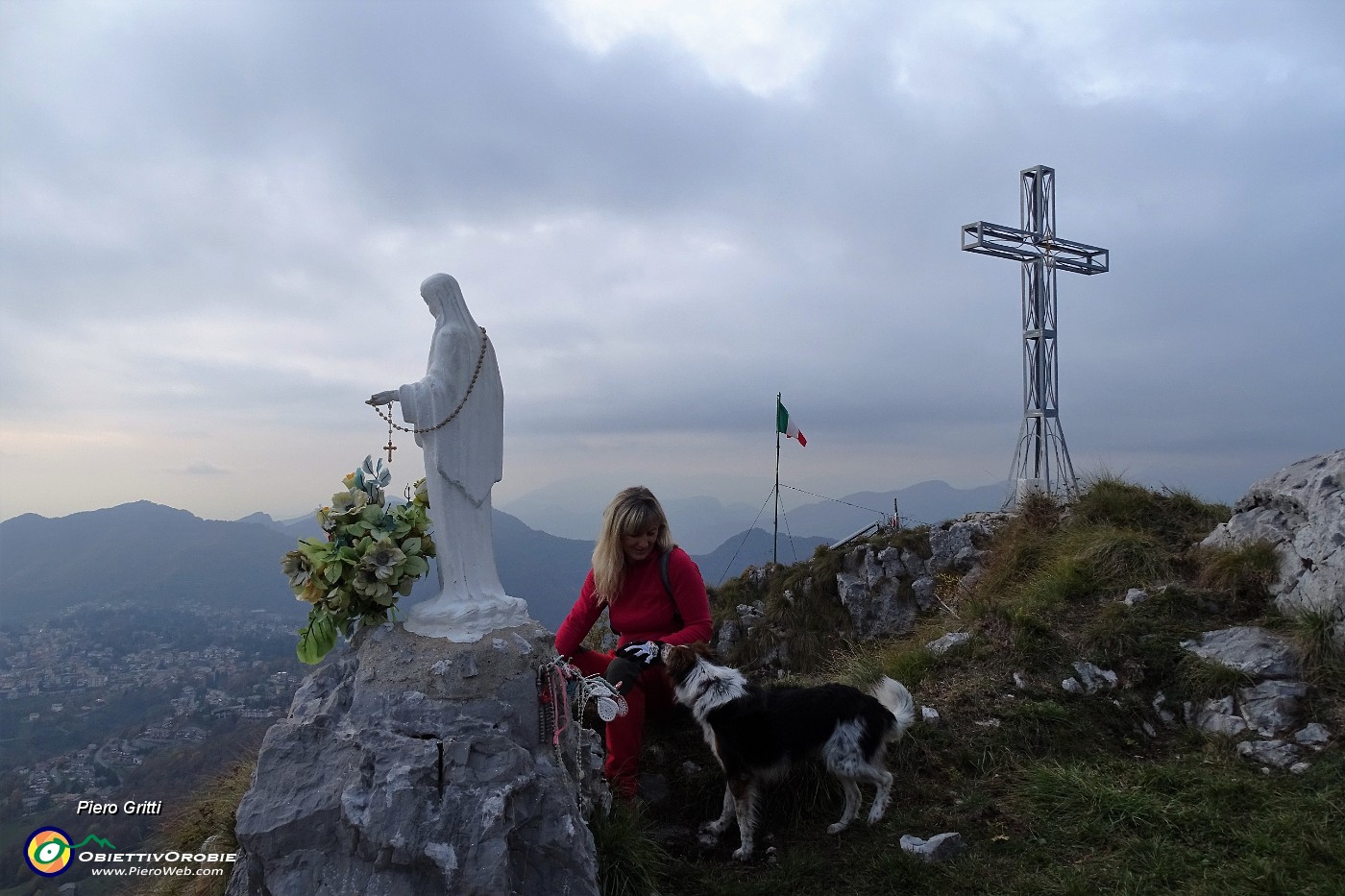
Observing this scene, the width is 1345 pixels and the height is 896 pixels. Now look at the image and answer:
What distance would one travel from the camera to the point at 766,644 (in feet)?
43.7

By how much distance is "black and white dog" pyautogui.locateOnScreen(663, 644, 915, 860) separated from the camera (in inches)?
173

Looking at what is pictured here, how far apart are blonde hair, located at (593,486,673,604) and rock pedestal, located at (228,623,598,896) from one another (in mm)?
974

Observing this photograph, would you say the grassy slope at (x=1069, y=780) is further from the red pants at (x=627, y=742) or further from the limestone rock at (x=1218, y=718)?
the red pants at (x=627, y=742)

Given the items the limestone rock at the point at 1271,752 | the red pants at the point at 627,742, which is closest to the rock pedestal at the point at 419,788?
the red pants at the point at 627,742

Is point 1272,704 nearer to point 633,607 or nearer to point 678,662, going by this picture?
point 678,662

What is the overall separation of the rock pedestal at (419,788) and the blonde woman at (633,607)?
0.84m

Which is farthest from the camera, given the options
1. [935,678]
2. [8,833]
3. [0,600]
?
[0,600]

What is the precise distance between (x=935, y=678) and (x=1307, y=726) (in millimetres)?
2453

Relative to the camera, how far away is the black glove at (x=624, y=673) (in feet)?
15.0

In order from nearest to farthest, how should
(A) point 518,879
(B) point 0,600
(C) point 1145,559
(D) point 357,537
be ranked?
1. (A) point 518,879
2. (D) point 357,537
3. (C) point 1145,559
4. (B) point 0,600

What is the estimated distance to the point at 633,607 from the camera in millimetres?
4953

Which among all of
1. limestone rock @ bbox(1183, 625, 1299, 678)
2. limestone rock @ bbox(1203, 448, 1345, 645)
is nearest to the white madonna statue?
limestone rock @ bbox(1183, 625, 1299, 678)

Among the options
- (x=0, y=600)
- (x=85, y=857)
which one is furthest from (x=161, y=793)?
(x=0, y=600)

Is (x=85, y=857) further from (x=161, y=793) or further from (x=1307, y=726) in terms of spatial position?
(x=1307, y=726)
